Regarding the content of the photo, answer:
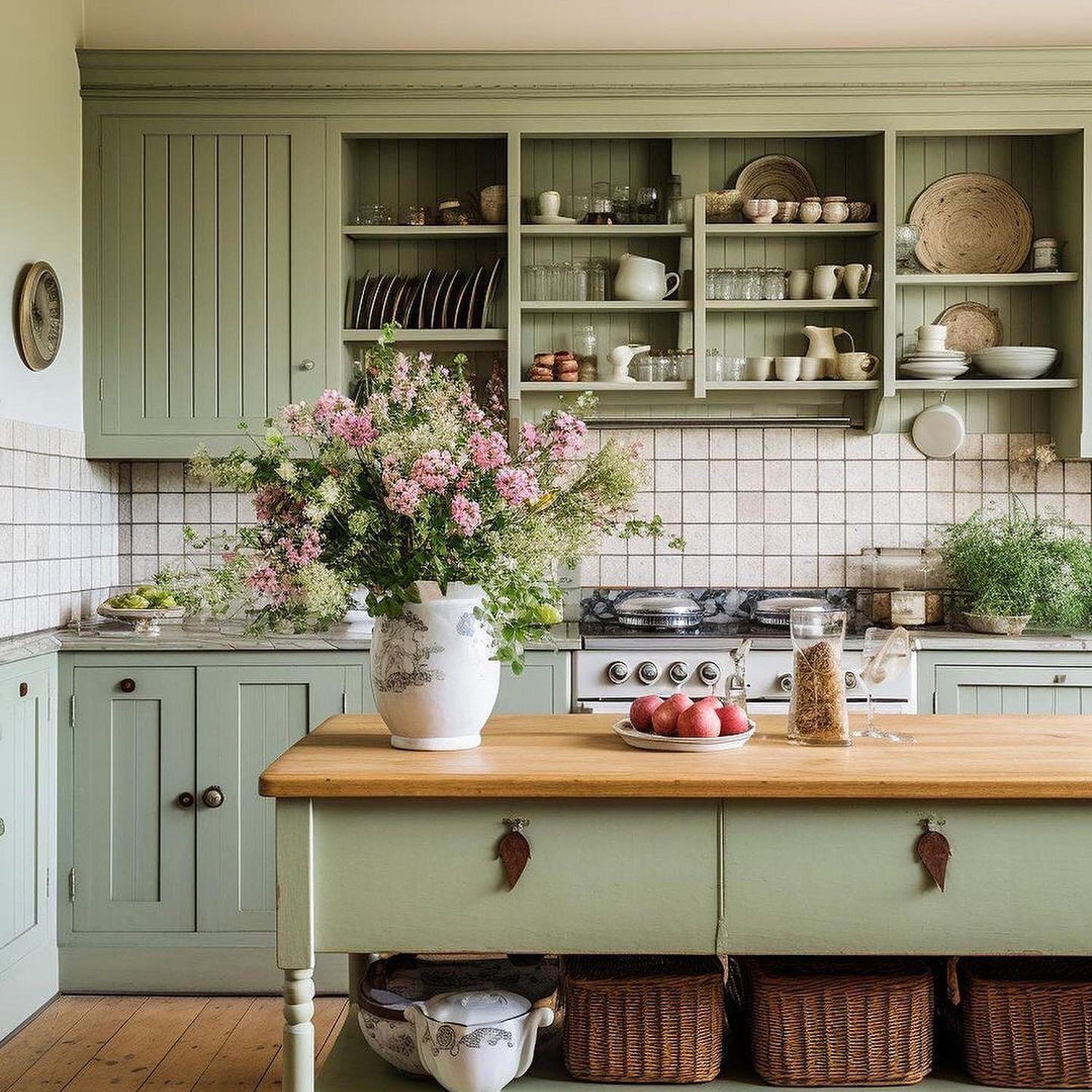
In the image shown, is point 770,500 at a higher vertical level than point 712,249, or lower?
lower

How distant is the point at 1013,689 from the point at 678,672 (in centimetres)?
95

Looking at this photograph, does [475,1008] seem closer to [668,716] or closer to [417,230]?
[668,716]

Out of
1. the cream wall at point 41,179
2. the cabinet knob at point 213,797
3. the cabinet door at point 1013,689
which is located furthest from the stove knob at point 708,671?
the cream wall at point 41,179

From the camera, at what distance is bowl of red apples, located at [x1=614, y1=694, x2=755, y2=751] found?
2.03m

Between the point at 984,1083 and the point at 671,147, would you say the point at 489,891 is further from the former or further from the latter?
the point at 671,147

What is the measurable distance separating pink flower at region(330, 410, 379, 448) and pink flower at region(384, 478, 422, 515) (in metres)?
0.11

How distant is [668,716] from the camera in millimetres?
2061

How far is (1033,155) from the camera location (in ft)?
13.4

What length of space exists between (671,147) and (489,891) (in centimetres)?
289

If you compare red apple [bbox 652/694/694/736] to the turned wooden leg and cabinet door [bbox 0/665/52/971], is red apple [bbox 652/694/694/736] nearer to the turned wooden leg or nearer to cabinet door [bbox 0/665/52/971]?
the turned wooden leg

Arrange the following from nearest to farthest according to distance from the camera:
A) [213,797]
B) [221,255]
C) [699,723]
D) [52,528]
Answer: [699,723]
[213,797]
[52,528]
[221,255]

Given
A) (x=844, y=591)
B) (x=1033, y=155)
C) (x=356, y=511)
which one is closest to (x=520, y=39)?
(x=1033, y=155)

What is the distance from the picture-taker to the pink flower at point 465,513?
1.91 meters

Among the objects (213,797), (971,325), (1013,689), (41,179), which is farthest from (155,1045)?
(971,325)
